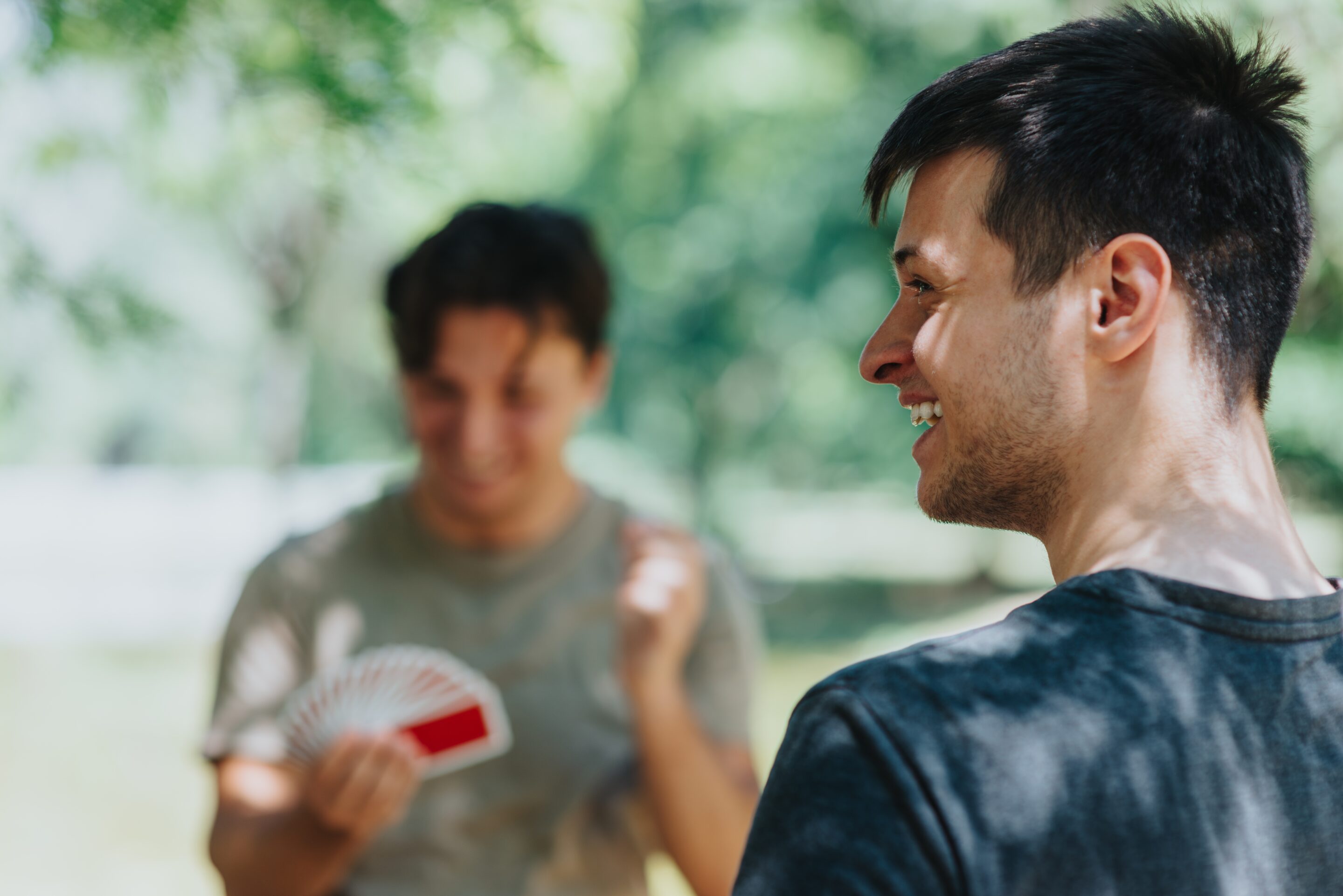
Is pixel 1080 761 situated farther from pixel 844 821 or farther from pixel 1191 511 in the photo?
pixel 1191 511

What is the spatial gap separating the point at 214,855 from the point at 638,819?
0.92m

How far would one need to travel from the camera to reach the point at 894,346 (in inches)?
60.1

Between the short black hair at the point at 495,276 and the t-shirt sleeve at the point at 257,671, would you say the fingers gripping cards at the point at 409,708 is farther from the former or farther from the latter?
the short black hair at the point at 495,276

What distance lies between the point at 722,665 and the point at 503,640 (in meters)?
0.52

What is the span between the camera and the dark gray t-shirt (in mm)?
1065

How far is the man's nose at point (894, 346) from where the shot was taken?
4.91 feet

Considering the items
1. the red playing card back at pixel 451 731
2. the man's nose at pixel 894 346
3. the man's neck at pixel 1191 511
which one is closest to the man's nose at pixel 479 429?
the red playing card back at pixel 451 731

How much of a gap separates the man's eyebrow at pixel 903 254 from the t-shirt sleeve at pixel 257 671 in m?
1.74

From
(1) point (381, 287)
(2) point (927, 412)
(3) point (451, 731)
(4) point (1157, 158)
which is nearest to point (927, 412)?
(2) point (927, 412)

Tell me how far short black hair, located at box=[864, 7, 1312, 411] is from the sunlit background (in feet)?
6.55

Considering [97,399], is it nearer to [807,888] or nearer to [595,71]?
[595,71]

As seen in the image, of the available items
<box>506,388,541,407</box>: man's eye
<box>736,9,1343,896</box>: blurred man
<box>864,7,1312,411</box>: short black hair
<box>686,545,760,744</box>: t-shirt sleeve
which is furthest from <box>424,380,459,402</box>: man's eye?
<box>864,7,1312,411</box>: short black hair

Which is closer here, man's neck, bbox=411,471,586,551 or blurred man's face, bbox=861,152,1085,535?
blurred man's face, bbox=861,152,1085,535

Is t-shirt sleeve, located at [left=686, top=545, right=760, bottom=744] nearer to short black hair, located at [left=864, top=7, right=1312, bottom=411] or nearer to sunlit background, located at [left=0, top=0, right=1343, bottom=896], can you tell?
sunlit background, located at [left=0, top=0, right=1343, bottom=896]
